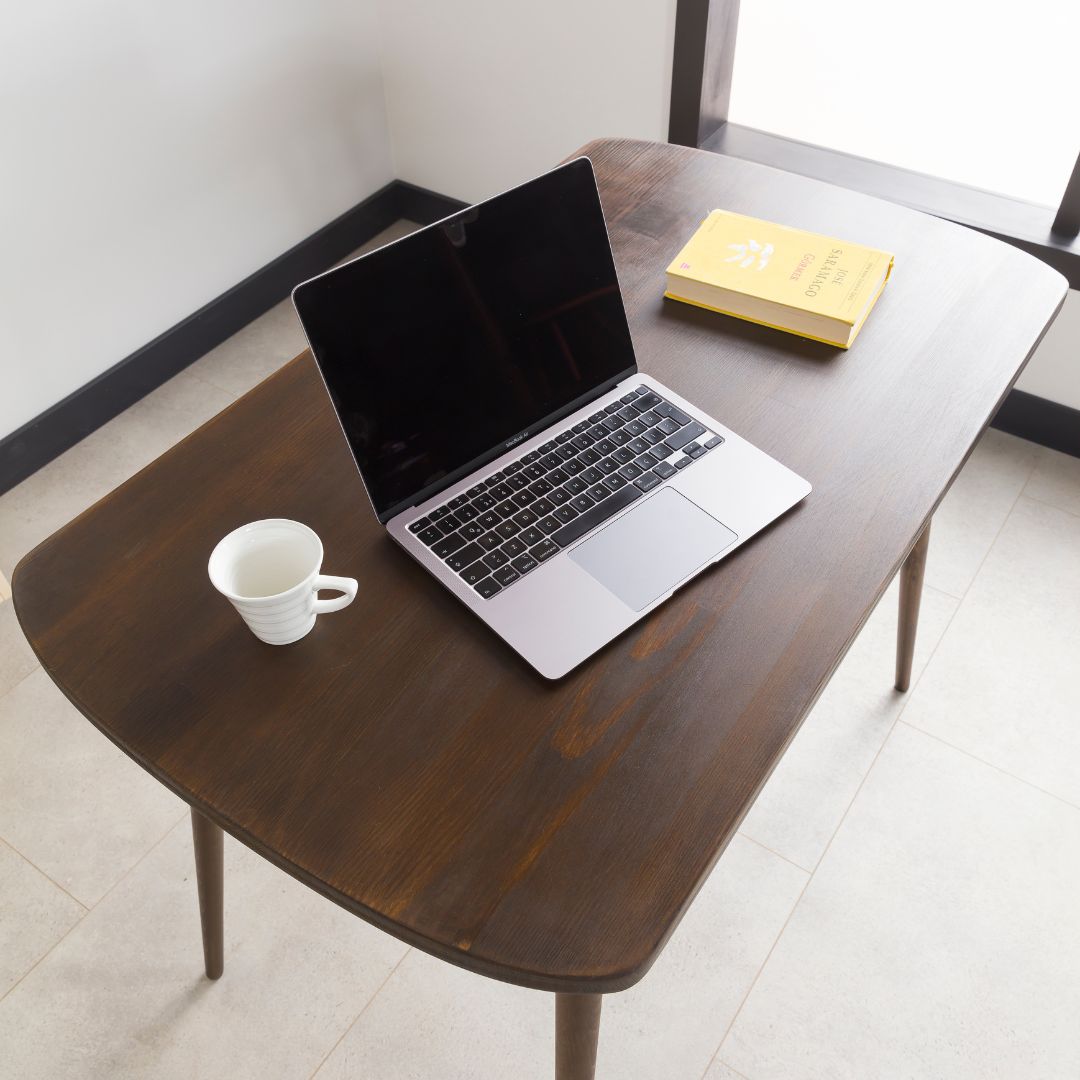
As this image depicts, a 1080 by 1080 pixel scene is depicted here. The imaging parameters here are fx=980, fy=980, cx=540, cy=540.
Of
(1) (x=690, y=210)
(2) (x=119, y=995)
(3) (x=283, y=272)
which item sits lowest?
(2) (x=119, y=995)

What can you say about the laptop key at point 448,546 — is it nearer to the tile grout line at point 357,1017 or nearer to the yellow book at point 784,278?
the yellow book at point 784,278

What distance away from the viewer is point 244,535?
83 cm

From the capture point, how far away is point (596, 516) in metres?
0.92

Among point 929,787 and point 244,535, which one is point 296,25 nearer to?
point 244,535

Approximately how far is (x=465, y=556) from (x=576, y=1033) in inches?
15.9

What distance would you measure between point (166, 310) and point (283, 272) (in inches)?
14.3

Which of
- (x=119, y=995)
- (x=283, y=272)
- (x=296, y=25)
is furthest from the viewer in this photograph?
(x=283, y=272)

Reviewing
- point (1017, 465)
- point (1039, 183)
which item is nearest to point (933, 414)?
point (1017, 465)

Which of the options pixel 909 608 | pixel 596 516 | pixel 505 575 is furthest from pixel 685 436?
pixel 909 608

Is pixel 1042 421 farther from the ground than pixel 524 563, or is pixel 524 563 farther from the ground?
pixel 524 563

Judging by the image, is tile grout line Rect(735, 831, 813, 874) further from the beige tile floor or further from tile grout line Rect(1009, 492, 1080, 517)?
tile grout line Rect(1009, 492, 1080, 517)

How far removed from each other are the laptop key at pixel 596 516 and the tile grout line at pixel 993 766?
98 cm

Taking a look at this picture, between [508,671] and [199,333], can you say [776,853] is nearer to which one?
[508,671]

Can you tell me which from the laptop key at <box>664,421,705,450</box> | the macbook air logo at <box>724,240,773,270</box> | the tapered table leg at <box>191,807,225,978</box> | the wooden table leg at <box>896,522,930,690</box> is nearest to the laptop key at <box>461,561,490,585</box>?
the laptop key at <box>664,421,705,450</box>
